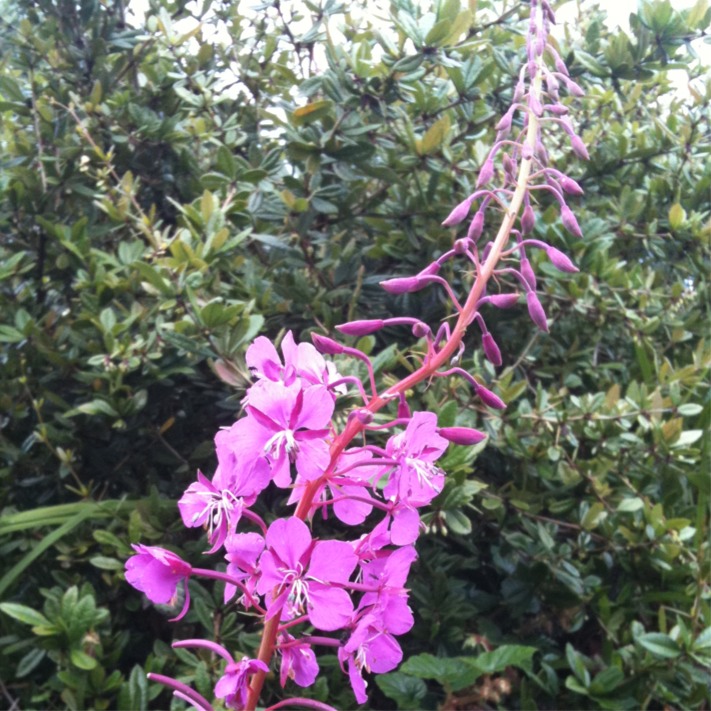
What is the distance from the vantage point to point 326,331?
1.75m

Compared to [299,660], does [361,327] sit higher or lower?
higher

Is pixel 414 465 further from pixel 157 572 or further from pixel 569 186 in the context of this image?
pixel 569 186

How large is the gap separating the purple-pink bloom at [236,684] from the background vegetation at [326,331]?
2.65 feet

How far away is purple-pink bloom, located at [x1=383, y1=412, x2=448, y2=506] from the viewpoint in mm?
808

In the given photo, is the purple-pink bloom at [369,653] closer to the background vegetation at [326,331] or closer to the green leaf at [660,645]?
the background vegetation at [326,331]

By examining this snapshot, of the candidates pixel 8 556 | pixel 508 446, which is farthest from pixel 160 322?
pixel 508 446

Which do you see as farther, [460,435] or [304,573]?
[460,435]

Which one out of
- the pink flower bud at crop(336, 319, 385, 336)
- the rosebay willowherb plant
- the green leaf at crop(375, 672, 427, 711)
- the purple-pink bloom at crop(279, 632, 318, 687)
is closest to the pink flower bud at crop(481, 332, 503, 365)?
the rosebay willowherb plant

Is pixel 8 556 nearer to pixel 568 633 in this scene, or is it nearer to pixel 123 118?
pixel 123 118

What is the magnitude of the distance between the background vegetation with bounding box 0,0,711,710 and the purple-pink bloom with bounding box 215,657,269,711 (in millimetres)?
807

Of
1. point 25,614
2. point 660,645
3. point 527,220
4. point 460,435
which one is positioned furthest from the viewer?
point 660,645

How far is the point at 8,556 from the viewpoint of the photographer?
1.87 metres

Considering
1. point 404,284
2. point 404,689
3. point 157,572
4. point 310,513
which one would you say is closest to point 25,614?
point 404,689

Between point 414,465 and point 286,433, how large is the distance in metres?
0.14
